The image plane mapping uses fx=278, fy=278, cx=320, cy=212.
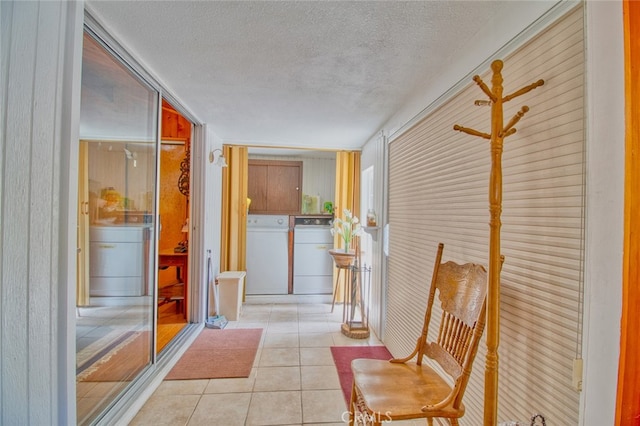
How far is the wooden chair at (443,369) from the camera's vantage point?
1115mm

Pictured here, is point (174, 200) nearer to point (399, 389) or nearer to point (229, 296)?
point (229, 296)

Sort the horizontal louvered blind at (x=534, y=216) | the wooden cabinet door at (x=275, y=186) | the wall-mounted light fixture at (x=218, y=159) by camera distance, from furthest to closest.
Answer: the wooden cabinet door at (x=275, y=186) < the wall-mounted light fixture at (x=218, y=159) < the horizontal louvered blind at (x=534, y=216)

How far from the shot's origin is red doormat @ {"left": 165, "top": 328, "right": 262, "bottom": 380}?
2.12 metres

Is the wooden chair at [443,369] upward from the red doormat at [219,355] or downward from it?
upward

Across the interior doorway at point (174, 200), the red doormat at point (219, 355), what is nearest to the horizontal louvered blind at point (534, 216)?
the red doormat at point (219, 355)

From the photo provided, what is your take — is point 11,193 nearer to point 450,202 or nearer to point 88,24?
point 88,24

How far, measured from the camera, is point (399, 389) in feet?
4.16

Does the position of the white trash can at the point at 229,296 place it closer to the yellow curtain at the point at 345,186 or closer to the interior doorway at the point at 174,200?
the interior doorway at the point at 174,200

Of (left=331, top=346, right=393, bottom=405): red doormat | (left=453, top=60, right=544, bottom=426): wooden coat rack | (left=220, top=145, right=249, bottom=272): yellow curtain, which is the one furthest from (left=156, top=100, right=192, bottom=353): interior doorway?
(left=453, top=60, right=544, bottom=426): wooden coat rack

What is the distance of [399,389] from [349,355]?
1.29 metres

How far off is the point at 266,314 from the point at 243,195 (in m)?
1.61

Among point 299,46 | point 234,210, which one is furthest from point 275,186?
point 299,46

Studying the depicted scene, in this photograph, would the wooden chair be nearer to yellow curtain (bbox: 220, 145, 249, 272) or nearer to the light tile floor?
the light tile floor

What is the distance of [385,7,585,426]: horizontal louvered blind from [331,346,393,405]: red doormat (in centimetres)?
95
